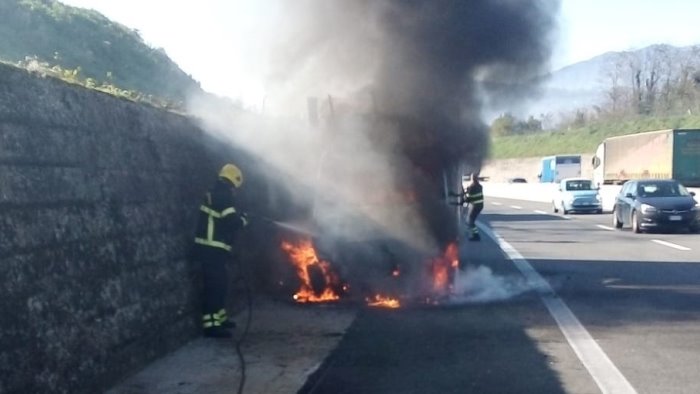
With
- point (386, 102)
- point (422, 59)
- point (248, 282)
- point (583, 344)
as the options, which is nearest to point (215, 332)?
point (248, 282)

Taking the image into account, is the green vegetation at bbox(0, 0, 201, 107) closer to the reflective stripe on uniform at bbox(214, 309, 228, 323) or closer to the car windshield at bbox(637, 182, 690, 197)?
the reflective stripe on uniform at bbox(214, 309, 228, 323)

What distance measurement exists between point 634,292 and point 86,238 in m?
9.23

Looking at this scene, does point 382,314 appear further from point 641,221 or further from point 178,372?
point 641,221

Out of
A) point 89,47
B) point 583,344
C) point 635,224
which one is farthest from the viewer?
point 635,224

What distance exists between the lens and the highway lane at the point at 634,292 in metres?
9.09

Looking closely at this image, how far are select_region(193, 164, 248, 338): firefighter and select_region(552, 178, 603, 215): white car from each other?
110ft

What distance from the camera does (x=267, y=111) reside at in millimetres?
15586

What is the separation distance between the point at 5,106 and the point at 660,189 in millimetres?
25805

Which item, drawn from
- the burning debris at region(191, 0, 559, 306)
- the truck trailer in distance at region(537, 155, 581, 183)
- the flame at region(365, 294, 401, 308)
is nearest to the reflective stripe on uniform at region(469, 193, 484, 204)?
the burning debris at region(191, 0, 559, 306)

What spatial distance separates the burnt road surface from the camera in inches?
326

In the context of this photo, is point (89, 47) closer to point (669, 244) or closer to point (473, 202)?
point (473, 202)

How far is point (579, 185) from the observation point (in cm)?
4303

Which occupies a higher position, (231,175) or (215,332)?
(231,175)

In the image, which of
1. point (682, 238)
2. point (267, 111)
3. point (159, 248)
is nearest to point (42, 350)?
point (159, 248)
